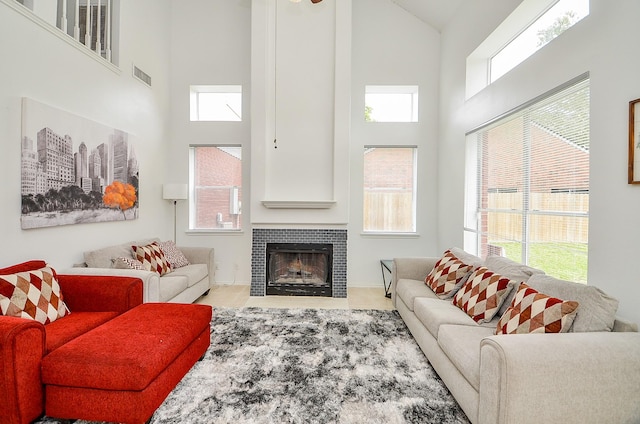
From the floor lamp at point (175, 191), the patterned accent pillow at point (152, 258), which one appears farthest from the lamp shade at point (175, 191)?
the patterned accent pillow at point (152, 258)

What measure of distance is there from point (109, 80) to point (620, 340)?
190 inches

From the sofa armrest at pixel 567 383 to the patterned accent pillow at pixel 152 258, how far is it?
3482 millimetres

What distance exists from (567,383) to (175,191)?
4.69m

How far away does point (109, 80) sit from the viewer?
3568 millimetres

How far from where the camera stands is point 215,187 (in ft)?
16.8

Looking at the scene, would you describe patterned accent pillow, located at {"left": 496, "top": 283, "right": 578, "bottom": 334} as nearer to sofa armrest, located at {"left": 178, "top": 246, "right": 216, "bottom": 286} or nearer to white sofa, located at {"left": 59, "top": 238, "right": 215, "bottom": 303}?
white sofa, located at {"left": 59, "top": 238, "right": 215, "bottom": 303}

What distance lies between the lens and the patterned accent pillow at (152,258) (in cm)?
361

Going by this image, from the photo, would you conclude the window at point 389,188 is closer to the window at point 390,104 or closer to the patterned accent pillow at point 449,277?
the window at point 390,104

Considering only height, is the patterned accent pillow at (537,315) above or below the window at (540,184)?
below

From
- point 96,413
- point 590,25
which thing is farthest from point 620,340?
point 96,413

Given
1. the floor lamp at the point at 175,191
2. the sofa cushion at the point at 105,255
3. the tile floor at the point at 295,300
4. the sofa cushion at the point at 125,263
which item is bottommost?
the tile floor at the point at 295,300

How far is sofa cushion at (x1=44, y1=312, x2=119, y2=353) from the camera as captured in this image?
6.42 feet

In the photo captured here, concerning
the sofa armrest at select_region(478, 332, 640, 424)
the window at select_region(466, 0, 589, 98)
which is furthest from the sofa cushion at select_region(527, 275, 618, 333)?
the window at select_region(466, 0, 589, 98)

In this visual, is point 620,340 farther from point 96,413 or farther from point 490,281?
point 96,413
